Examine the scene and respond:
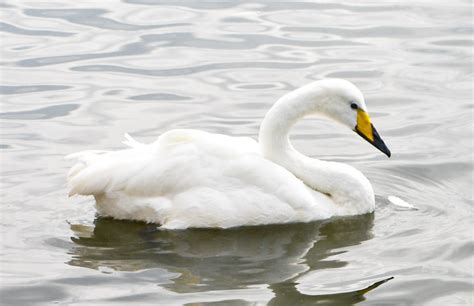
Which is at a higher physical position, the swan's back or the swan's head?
the swan's head

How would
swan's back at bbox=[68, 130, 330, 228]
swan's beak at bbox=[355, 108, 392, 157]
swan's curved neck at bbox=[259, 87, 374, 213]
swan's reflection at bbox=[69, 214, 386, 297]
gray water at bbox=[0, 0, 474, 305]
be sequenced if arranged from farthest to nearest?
swan's beak at bbox=[355, 108, 392, 157] < swan's curved neck at bbox=[259, 87, 374, 213] < swan's back at bbox=[68, 130, 330, 228] < swan's reflection at bbox=[69, 214, 386, 297] < gray water at bbox=[0, 0, 474, 305]

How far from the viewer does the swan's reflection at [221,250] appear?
9977 millimetres

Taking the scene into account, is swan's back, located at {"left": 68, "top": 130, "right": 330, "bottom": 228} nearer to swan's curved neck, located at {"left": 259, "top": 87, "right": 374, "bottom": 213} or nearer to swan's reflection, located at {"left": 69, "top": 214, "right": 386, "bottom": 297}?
swan's reflection, located at {"left": 69, "top": 214, "right": 386, "bottom": 297}

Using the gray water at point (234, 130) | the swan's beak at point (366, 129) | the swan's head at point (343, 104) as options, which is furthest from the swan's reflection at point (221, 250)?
the swan's head at point (343, 104)

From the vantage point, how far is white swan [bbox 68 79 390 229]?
10.9m

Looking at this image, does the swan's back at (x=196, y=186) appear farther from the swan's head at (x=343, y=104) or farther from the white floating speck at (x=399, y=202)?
the white floating speck at (x=399, y=202)

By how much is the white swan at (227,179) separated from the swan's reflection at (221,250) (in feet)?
0.38

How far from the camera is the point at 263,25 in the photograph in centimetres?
1795

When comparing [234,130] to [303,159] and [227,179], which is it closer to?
[303,159]

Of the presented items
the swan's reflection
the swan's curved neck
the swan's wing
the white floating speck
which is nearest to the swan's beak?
the swan's curved neck

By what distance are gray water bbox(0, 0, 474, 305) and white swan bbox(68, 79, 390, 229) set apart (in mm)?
149

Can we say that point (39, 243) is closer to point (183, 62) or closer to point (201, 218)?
point (201, 218)

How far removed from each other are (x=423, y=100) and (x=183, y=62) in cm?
327

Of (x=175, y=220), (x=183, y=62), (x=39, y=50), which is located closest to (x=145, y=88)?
(x=183, y=62)
